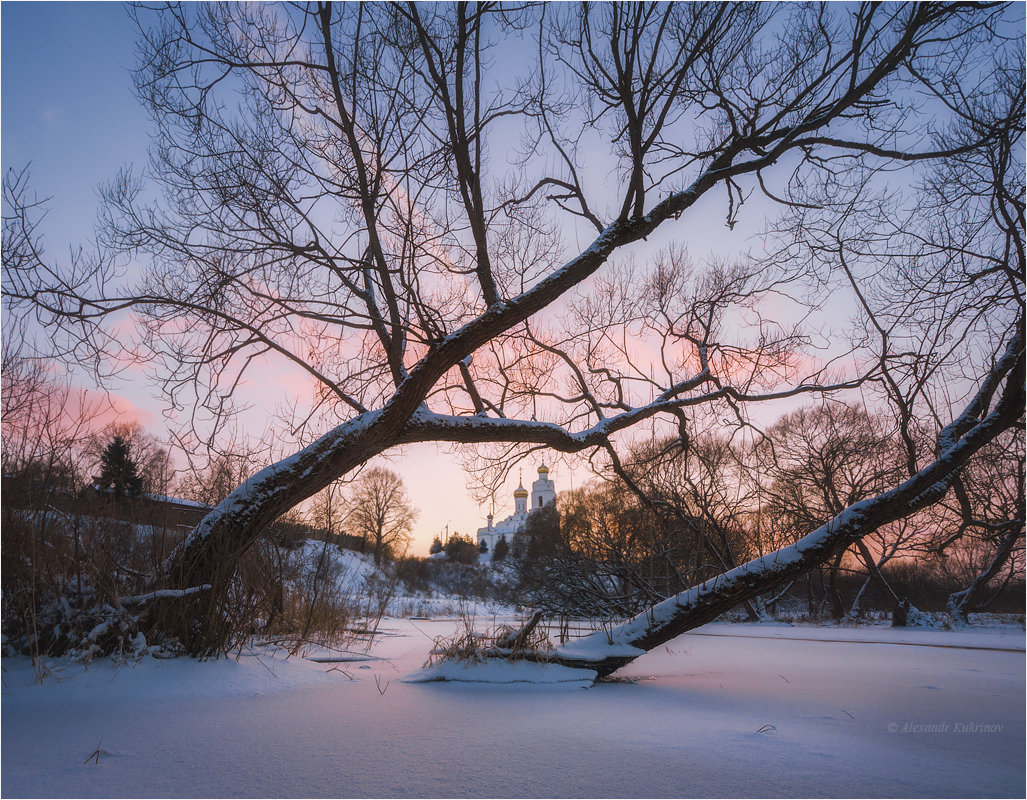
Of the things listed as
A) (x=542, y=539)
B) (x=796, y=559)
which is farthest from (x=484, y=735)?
(x=542, y=539)

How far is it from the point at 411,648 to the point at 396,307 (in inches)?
138

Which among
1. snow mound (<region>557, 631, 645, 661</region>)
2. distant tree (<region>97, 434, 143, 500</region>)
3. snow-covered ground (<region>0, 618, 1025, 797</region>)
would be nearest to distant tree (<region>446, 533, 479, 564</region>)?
distant tree (<region>97, 434, 143, 500</region>)

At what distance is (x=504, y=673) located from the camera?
3.66 metres

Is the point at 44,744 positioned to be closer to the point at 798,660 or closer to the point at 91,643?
the point at 91,643

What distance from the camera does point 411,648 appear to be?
580 cm

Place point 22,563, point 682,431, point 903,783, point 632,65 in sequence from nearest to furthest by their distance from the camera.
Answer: point 903,783 < point 22,563 < point 632,65 < point 682,431

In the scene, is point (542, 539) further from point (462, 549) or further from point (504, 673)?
point (462, 549)

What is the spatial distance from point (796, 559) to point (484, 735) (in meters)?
2.72

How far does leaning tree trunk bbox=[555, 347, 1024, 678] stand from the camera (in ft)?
12.7

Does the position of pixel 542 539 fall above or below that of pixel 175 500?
below

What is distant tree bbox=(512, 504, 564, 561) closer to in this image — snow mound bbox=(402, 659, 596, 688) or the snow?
snow mound bbox=(402, 659, 596, 688)

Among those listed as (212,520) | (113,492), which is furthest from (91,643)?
(113,492)

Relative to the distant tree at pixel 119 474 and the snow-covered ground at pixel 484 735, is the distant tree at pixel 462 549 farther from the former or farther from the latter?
the snow-covered ground at pixel 484 735

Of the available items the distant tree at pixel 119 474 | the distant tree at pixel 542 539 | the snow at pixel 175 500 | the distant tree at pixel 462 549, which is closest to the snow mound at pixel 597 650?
the snow at pixel 175 500
